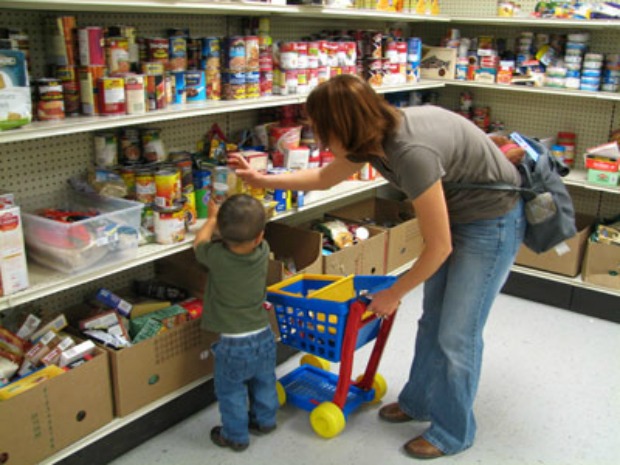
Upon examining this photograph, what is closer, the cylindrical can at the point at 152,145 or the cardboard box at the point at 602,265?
the cylindrical can at the point at 152,145

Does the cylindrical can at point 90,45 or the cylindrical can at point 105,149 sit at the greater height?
the cylindrical can at point 90,45

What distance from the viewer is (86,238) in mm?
2262

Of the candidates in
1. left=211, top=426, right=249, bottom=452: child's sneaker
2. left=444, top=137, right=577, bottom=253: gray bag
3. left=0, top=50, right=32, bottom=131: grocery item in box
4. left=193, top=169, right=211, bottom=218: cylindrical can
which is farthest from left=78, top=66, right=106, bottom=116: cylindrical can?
left=444, top=137, right=577, bottom=253: gray bag

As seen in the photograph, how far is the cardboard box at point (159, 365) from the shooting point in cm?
240

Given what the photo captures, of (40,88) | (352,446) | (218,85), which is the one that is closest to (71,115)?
(40,88)

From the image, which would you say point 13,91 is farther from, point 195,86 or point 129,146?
point 195,86

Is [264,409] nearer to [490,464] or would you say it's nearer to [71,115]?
[490,464]

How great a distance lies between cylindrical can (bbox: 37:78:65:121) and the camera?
2.19 meters

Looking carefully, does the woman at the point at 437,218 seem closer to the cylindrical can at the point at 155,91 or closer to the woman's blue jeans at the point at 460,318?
the woman's blue jeans at the point at 460,318

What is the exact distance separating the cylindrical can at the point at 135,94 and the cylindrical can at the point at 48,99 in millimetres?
244

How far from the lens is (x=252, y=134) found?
3311 millimetres

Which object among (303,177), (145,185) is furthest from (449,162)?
(145,185)

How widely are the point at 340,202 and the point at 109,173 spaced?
6.46ft

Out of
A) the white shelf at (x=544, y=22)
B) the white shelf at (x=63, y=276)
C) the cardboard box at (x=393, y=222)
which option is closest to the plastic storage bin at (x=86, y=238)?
the white shelf at (x=63, y=276)
